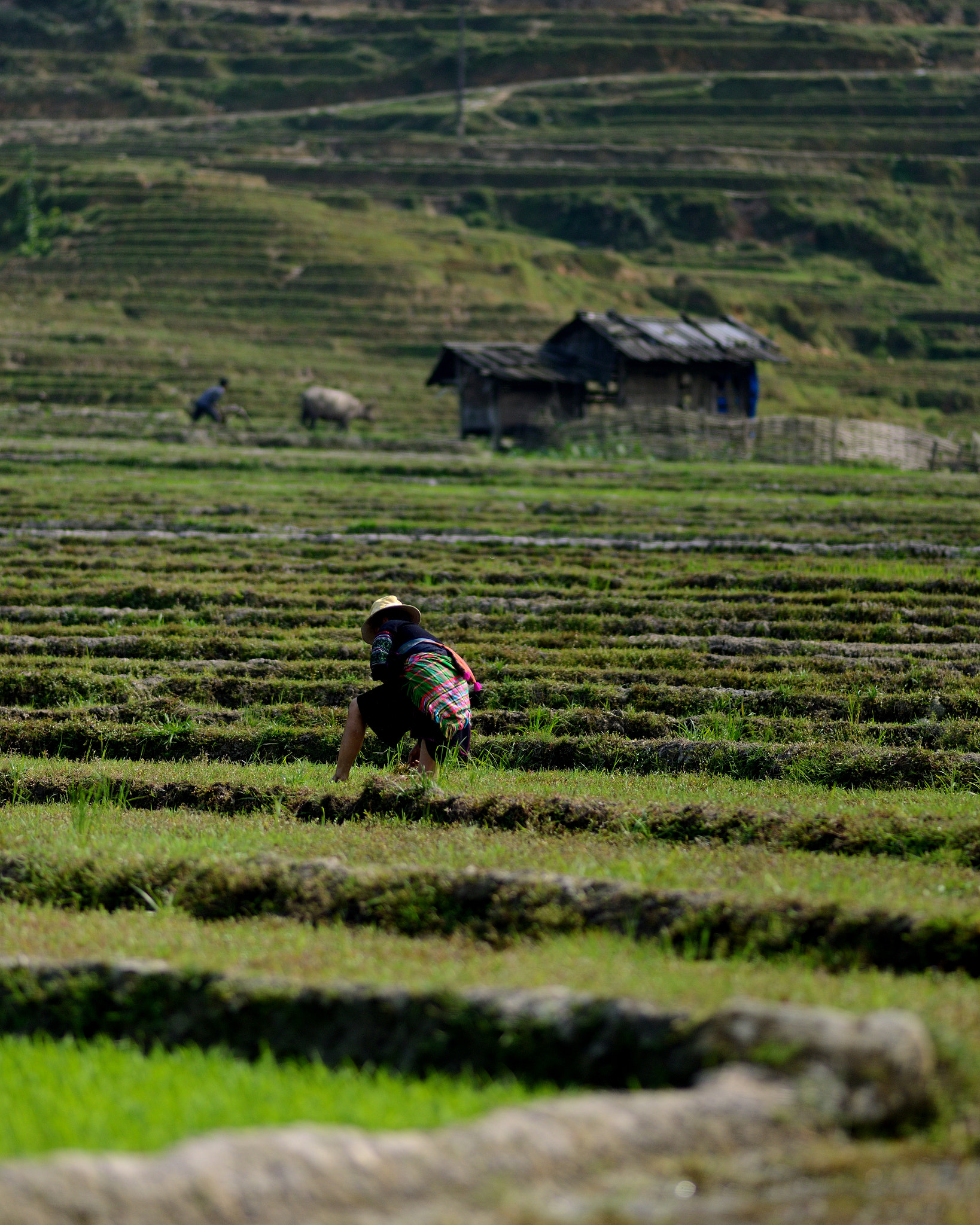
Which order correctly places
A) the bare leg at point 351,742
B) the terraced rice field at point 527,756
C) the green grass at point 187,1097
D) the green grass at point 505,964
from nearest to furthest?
the green grass at point 187,1097 → the green grass at point 505,964 → the terraced rice field at point 527,756 → the bare leg at point 351,742

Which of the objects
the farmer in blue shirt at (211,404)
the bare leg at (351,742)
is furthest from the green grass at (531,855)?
the farmer in blue shirt at (211,404)

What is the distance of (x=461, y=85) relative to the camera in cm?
9950

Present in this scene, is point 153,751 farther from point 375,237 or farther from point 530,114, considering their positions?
point 530,114

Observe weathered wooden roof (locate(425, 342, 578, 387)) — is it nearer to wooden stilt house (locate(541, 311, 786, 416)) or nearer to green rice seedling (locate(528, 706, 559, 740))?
wooden stilt house (locate(541, 311, 786, 416))

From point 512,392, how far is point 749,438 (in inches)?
336

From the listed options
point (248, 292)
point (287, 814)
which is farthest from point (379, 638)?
point (248, 292)

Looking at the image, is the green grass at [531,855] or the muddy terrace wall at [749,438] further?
the muddy terrace wall at [749,438]

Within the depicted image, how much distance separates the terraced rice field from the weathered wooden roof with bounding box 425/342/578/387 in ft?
73.1

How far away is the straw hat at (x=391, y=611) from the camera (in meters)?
9.77

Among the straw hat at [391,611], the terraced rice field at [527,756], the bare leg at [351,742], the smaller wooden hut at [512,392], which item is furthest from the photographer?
the smaller wooden hut at [512,392]

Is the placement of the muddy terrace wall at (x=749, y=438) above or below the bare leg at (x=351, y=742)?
above

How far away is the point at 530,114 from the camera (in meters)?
103

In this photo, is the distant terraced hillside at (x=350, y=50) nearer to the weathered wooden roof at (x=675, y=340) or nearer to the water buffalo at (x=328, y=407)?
the water buffalo at (x=328, y=407)

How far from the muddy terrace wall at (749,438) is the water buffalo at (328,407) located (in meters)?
6.80
